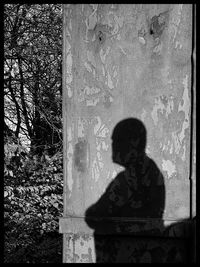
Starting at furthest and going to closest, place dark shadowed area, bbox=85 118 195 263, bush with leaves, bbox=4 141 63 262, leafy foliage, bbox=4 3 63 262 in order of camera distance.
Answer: leafy foliage, bbox=4 3 63 262
bush with leaves, bbox=4 141 63 262
dark shadowed area, bbox=85 118 195 263

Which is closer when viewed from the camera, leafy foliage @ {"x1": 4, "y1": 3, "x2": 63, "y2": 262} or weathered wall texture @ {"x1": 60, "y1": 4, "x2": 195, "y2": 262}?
weathered wall texture @ {"x1": 60, "y1": 4, "x2": 195, "y2": 262}

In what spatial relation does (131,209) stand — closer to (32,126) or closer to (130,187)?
(130,187)

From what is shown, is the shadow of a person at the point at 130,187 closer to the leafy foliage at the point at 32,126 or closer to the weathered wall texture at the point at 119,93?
the weathered wall texture at the point at 119,93

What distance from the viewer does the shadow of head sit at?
2680 mm

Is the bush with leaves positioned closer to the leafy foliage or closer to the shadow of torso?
the leafy foliage

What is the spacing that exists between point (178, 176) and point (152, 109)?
0.52 meters

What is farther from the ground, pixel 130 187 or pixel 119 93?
pixel 119 93

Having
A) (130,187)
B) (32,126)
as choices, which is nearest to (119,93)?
(130,187)

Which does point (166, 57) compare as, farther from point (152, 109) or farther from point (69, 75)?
point (69, 75)

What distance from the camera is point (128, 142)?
2.70 metres

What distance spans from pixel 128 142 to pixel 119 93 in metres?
0.37

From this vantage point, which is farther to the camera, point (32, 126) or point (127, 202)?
point (32, 126)

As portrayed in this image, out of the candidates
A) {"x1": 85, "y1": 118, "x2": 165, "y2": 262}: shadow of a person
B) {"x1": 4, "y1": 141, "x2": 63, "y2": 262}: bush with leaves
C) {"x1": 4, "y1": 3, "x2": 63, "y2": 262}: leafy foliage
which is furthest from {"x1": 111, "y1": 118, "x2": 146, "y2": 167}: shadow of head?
{"x1": 4, "y1": 141, "x2": 63, "y2": 262}: bush with leaves
